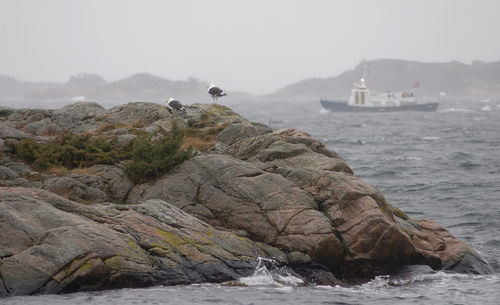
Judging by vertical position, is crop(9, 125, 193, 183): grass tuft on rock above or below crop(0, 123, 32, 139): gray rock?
below

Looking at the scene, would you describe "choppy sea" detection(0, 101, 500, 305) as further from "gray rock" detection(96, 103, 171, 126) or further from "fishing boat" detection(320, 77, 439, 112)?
"fishing boat" detection(320, 77, 439, 112)

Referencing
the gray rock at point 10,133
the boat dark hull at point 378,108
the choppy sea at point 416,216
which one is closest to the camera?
the choppy sea at point 416,216

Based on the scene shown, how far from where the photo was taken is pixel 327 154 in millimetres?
18938

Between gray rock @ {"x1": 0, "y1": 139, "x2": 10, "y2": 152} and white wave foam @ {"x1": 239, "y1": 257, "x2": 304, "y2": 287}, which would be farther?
gray rock @ {"x1": 0, "y1": 139, "x2": 10, "y2": 152}

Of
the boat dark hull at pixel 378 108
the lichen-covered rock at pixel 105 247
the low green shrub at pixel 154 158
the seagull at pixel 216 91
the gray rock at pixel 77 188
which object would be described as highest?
the seagull at pixel 216 91

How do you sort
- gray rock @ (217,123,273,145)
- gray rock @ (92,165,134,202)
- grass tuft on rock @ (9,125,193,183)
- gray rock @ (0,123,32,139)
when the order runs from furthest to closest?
gray rock @ (217,123,273,145) → gray rock @ (0,123,32,139) → grass tuft on rock @ (9,125,193,183) → gray rock @ (92,165,134,202)

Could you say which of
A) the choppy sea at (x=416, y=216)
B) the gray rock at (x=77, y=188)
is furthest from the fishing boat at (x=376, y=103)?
the gray rock at (x=77, y=188)

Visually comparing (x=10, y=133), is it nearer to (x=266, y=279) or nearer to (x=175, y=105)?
(x=175, y=105)

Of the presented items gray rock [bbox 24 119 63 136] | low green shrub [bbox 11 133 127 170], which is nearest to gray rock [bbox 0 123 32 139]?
low green shrub [bbox 11 133 127 170]

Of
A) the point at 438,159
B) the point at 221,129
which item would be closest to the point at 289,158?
the point at 221,129

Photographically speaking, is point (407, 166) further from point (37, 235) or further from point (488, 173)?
point (37, 235)

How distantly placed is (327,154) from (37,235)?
9.72 m

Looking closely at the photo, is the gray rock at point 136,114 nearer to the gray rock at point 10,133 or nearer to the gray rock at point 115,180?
the gray rock at point 10,133

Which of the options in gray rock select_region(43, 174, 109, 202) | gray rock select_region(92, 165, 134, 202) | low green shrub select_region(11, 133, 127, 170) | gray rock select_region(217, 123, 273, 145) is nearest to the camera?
gray rock select_region(43, 174, 109, 202)
